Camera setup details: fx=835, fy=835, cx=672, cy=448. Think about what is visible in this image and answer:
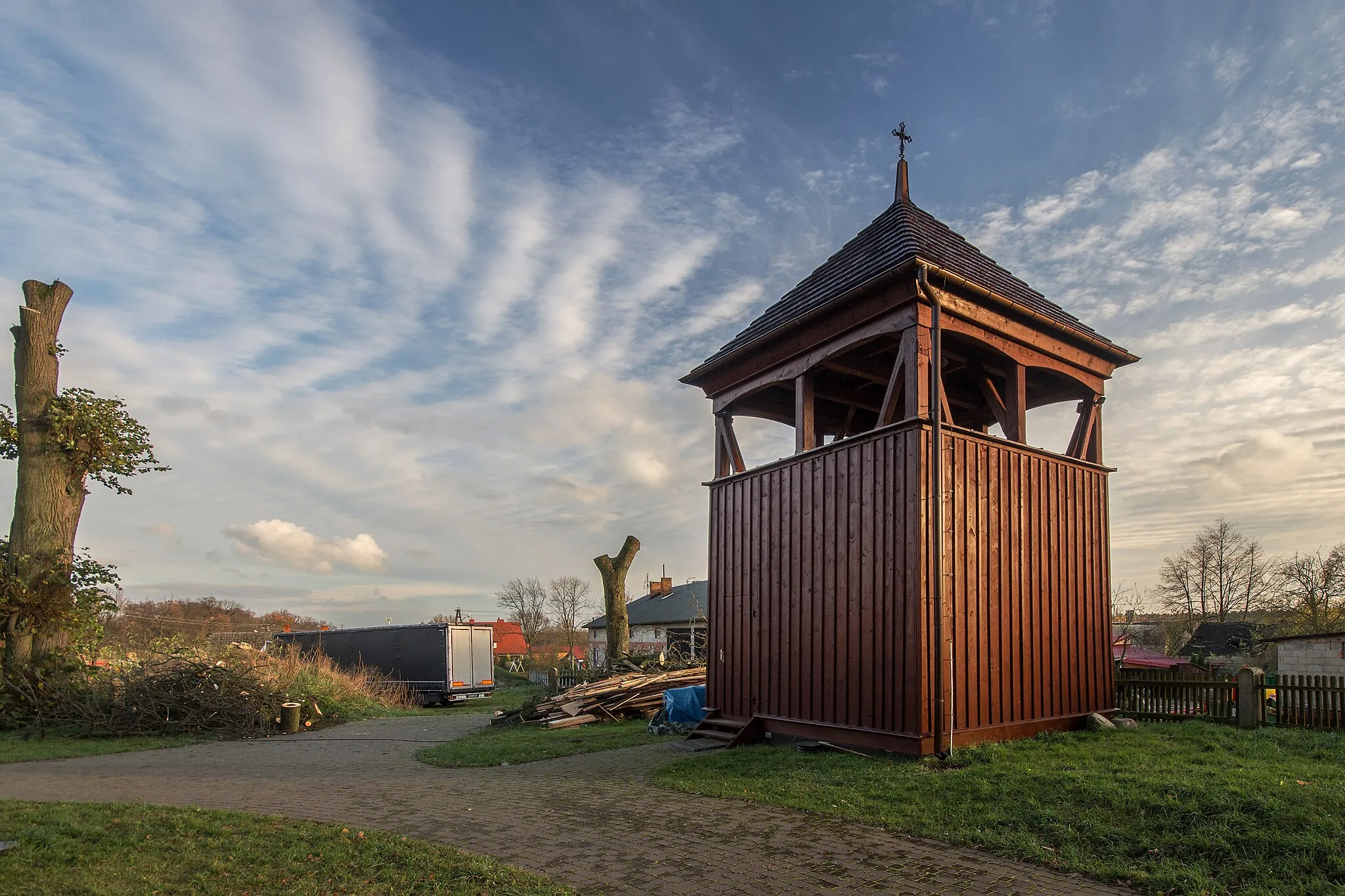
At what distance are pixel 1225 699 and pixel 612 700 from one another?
10.3 meters

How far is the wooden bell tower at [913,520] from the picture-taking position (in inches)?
382

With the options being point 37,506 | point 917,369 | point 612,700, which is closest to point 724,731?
point 612,700

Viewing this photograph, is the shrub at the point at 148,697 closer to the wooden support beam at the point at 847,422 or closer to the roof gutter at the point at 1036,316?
the wooden support beam at the point at 847,422

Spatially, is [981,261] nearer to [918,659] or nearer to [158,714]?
[918,659]

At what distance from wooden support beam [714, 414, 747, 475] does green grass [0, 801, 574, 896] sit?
7963 mm

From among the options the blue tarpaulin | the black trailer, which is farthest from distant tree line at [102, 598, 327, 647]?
the blue tarpaulin

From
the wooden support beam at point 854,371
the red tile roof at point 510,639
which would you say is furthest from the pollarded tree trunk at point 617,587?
the red tile roof at point 510,639

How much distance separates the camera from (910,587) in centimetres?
950

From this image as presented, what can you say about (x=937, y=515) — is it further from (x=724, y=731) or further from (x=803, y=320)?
(x=724, y=731)

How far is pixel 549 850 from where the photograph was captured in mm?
6461

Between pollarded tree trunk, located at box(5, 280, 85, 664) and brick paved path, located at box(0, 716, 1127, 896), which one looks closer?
brick paved path, located at box(0, 716, 1127, 896)

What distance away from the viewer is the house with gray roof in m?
41.7

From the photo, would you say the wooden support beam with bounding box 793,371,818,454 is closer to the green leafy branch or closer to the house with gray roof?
the green leafy branch

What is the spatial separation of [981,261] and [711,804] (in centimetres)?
882
